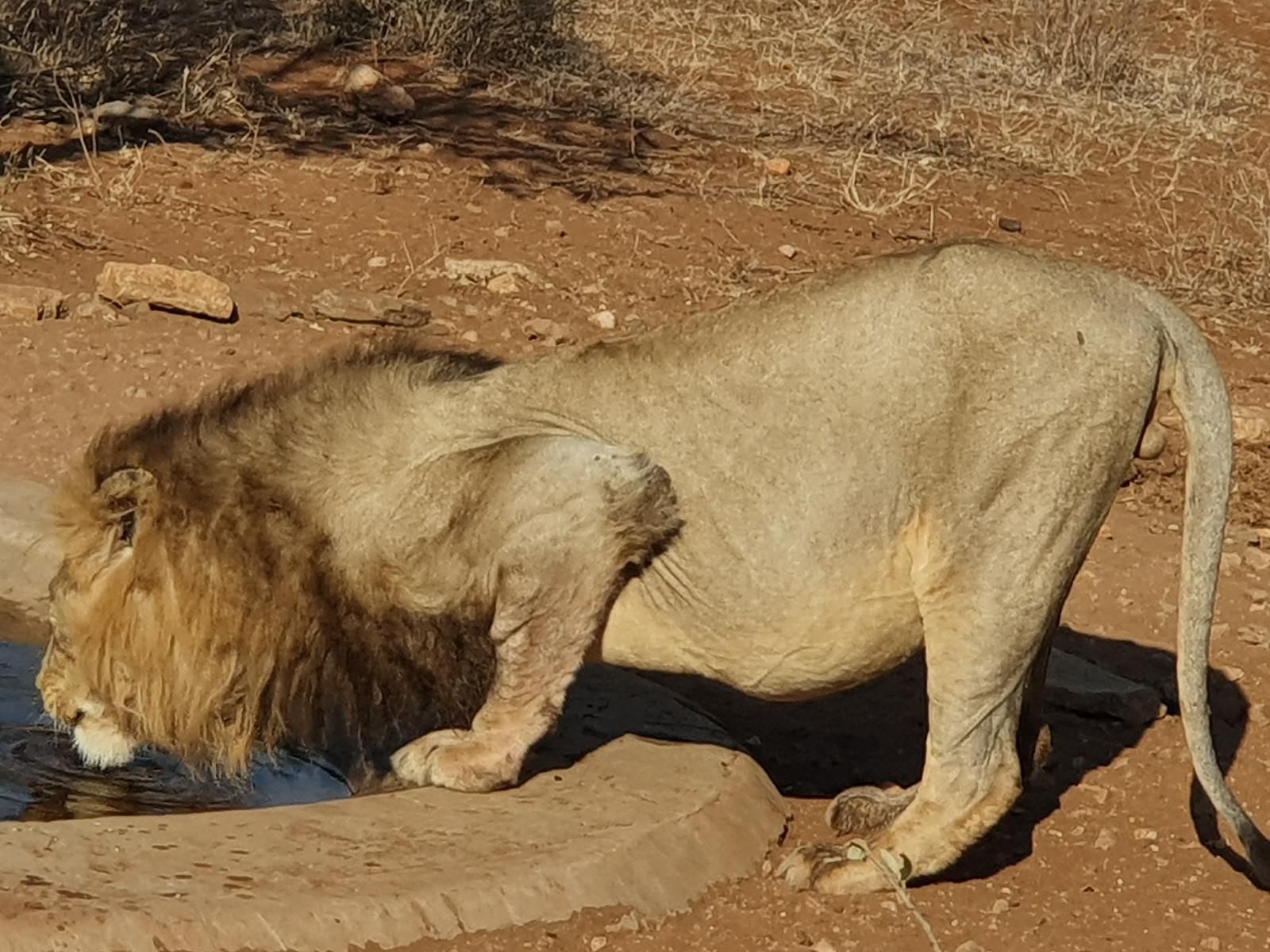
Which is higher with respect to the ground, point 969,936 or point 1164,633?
point 969,936

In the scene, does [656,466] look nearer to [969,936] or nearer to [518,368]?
[518,368]

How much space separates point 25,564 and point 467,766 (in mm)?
1985

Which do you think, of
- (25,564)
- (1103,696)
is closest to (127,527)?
(25,564)

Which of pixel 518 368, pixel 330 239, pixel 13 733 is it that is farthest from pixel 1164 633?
pixel 330 239

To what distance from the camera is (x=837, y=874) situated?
15.8 feet

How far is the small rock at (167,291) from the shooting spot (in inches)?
313

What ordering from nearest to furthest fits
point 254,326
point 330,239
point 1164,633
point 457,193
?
point 1164,633 < point 254,326 < point 330,239 < point 457,193

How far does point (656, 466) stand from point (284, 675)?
955 millimetres

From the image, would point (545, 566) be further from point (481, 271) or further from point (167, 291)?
point (481, 271)

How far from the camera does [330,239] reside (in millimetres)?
9227

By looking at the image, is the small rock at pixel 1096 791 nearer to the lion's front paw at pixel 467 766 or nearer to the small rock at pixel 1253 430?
the lion's front paw at pixel 467 766

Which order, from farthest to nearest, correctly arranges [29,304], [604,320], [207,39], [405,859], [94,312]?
[207,39], [604,320], [94,312], [29,304], [405,859]

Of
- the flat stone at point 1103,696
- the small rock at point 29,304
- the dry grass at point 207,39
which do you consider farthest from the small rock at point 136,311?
the flat stone at point 1103,696

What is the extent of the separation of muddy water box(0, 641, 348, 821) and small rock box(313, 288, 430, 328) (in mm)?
2856
